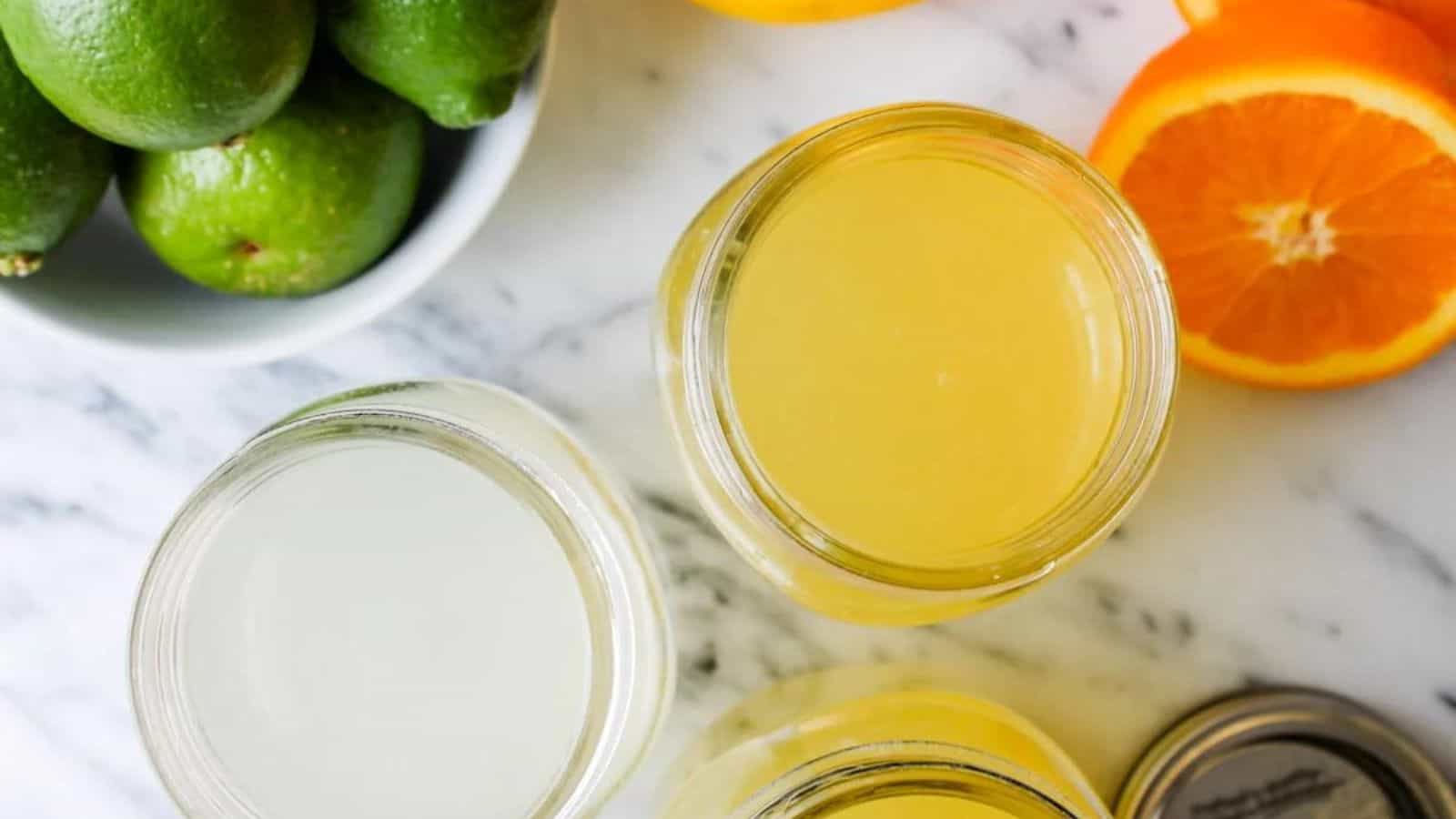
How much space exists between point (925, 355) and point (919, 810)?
0.20 m

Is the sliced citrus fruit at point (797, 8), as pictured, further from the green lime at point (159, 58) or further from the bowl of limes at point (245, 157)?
the green lime at point (159, 58)

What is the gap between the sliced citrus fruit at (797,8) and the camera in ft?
2.10

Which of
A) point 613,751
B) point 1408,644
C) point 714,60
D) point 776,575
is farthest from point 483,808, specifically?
point 1408,644

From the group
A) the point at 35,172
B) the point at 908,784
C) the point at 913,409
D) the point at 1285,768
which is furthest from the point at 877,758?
the point at 35,172

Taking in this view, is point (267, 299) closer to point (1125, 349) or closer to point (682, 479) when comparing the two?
point (682, 479)

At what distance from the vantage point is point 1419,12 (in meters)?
0.70

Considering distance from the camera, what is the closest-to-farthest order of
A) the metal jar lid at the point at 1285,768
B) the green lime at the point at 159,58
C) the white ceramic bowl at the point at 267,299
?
the green lime at the point at 159,58
the white ceramic bowl at the point at 267,299
the metal jar lid at the point at 1285,768

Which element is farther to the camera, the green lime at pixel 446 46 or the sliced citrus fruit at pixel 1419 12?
the sliced citrus fruit at pixel 1419 12

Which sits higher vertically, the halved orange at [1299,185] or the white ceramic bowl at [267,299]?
the halved orange at [1299,185]

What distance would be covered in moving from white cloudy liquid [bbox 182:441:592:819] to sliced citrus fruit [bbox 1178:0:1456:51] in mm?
415

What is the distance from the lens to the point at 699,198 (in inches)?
28.9

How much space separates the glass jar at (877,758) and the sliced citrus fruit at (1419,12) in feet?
1.20

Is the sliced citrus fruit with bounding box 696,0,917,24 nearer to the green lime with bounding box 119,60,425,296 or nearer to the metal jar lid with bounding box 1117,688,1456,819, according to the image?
the green lime with bounding box 119,60,425,296

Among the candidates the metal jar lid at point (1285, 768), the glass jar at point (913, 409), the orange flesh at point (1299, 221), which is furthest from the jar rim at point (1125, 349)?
the metal jar lid at point (1285, 768)
